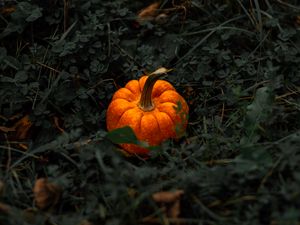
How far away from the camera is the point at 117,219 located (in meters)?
2.20

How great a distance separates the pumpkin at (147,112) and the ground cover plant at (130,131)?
129mm

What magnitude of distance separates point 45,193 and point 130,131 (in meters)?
0.60

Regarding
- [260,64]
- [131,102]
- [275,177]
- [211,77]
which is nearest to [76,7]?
[131,102]

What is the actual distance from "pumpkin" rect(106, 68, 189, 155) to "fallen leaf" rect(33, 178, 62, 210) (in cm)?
66

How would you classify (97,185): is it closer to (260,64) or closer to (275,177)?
(275,177)

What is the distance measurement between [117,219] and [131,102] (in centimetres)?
107

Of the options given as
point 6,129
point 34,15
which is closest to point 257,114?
point 6,129

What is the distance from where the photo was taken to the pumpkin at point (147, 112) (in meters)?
2.88

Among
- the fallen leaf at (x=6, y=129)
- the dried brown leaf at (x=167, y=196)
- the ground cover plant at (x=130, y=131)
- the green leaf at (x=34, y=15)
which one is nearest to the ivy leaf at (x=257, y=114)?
the ground cover plant at (x=130, y=131)

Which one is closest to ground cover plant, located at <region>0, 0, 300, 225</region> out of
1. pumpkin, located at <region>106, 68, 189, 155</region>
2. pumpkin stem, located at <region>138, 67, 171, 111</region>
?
pumpkin, located at <region>106, 68, 189, 155</region>

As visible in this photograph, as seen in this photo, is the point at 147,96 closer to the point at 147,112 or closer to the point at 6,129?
the point at 147,112

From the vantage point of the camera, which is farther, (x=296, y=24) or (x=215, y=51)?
(x=296, y=24)

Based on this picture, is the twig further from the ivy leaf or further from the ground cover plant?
the ivy leaf

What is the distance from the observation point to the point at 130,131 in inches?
103
